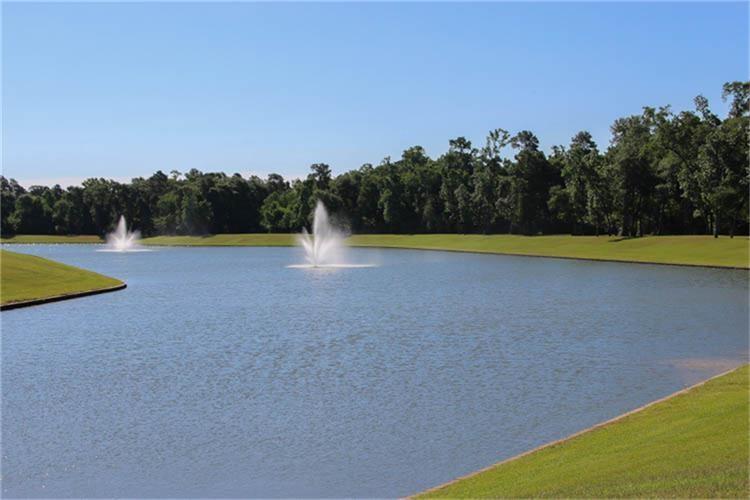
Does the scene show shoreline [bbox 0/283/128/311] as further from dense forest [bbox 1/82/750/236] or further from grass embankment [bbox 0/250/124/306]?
dense forest [bbox 1/82/750/236]

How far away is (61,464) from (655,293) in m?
39.5

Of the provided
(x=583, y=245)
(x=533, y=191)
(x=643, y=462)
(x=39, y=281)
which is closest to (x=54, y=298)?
(x=39, y=281)

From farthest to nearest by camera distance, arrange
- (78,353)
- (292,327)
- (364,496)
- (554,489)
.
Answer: (292,327) < (78,353) < (364,496) < (554,489)

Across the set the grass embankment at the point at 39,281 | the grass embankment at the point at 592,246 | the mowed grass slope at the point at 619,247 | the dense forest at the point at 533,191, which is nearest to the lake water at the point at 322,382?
the grass embankment at the point at 39,281

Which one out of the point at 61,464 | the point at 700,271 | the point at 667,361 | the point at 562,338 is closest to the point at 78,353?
the point at 61,464

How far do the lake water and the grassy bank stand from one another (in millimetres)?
31954

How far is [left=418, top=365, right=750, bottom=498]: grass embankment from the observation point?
36.2 ft

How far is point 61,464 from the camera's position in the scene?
50.0 feet

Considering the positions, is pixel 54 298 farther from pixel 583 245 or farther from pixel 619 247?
pixel 583 245

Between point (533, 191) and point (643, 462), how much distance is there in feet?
399

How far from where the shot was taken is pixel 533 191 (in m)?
131

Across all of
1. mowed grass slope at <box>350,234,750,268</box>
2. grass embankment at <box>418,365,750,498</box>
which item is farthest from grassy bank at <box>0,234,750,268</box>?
grass embankment at <box>418,365,750,498</box>

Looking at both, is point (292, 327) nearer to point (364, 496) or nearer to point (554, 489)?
point (364, 496)

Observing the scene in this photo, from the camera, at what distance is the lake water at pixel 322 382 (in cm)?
1497
